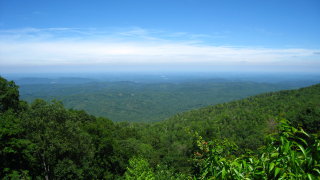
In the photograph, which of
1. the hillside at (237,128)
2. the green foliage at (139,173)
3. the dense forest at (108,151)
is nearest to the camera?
the dense forest at (108,151)

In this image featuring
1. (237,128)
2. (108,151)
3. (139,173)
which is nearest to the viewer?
(139,173)

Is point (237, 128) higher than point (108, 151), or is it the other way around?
point (108, 151)

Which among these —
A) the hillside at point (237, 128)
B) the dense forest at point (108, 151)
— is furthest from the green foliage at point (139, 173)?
the hillside at point (237, 128)

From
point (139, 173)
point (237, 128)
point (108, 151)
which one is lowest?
point (237, 128)

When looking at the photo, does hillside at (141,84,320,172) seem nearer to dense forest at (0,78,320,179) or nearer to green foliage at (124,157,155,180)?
dense forest at (0,78,320,179)

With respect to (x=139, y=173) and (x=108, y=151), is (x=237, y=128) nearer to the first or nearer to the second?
(x=108, y=151)

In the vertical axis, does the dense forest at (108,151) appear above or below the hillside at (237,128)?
above

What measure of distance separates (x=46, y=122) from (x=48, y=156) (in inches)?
98.2

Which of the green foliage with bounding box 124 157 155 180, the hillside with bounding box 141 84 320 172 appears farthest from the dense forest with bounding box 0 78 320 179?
the hillside with bounding box 141 84 320 172

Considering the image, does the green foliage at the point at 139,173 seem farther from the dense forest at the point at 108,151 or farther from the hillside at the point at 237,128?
the hillside at the point at 237,128

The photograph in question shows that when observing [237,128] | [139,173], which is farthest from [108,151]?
[237,128]

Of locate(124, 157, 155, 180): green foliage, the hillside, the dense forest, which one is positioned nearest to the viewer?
the dense forest

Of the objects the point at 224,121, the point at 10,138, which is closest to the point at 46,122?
the point at 10,138

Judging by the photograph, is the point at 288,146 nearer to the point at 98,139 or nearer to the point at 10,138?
the point at 10,138
